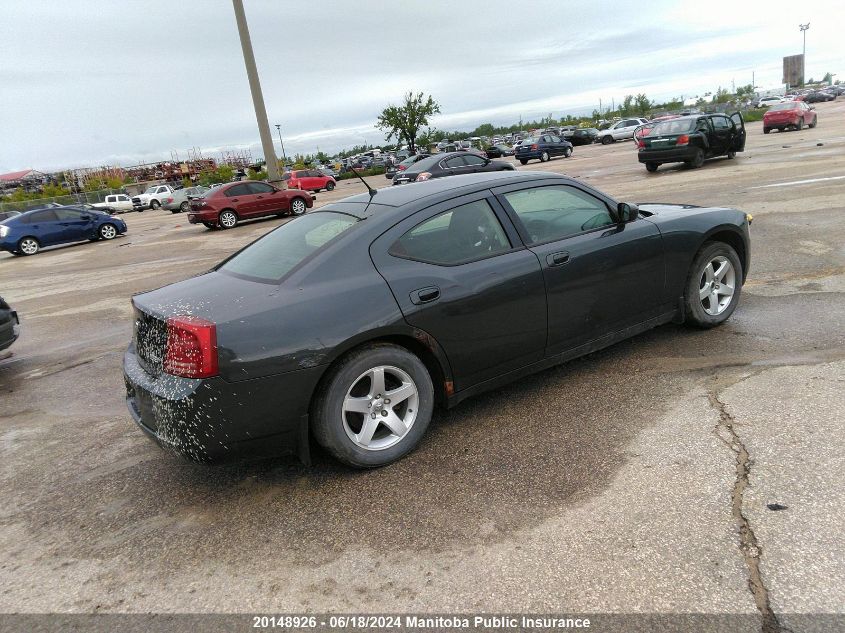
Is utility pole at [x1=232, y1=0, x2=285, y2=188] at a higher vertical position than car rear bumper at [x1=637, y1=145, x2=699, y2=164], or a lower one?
higher

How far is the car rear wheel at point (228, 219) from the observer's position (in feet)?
66.9

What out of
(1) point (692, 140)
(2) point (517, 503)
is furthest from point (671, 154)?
(2) point (517, 503)

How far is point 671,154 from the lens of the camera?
755 inches

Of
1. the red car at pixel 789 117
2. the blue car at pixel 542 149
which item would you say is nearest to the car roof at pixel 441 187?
the blue car at pixel 542 149

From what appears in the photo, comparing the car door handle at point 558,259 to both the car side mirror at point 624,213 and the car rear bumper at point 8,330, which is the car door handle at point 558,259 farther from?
the car rear bumper at point 8,330

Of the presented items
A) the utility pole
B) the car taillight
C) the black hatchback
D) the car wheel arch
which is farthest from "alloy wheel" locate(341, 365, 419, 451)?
the utility pole

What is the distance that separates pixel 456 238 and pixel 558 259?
70 centimetres

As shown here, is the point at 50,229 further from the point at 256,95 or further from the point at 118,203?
the point at 118,203

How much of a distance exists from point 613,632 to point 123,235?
25221 millimetres

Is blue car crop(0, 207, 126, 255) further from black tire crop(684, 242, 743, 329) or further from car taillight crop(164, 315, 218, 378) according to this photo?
black tire crop(684, 242, 743, 329)

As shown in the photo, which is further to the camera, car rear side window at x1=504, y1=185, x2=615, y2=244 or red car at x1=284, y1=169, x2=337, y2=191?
red car at x1=284, y1=169, x2=337, y2=191

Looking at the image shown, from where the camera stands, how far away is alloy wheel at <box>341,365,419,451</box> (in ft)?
11.0

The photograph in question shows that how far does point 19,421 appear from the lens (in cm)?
494

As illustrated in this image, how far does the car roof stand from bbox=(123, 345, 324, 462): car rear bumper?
4.56 ft
